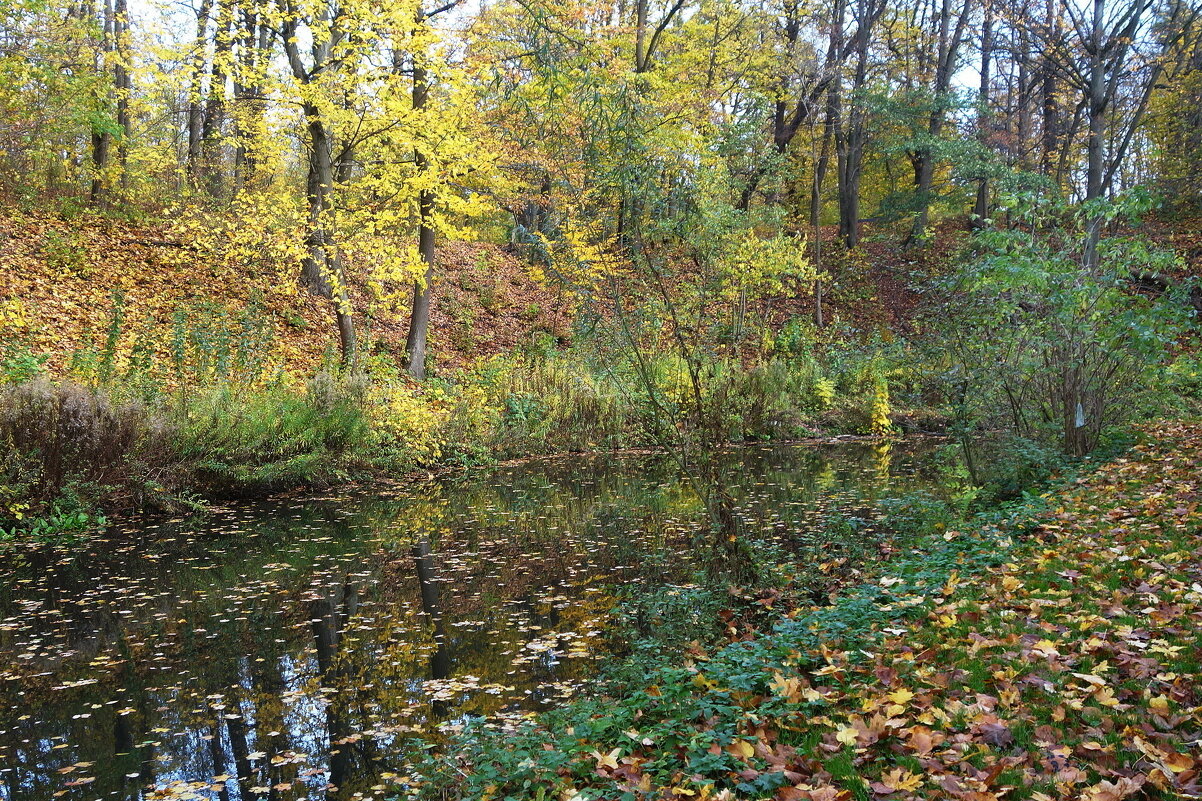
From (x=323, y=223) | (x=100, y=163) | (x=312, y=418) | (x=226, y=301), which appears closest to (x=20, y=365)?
(x=312, y=418)

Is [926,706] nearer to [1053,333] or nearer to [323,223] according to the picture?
[1053,333]

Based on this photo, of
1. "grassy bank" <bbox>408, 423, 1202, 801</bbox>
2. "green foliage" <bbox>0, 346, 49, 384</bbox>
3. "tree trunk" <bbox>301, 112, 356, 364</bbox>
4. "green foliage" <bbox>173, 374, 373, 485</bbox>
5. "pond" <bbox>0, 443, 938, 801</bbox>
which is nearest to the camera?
"grassy bank" <bbox>408, 423, 1202, 801</bbox>

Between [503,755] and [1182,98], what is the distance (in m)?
29.1

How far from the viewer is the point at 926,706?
3.39 metres

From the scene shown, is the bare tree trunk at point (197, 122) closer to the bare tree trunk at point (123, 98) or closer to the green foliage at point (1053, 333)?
the bare tree trunk at point (123, 98)

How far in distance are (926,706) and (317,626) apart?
4580 mm

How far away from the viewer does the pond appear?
4168mm

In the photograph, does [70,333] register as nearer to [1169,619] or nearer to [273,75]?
[273,75]

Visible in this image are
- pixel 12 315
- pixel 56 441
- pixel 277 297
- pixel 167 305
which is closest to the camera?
pixel 56 441

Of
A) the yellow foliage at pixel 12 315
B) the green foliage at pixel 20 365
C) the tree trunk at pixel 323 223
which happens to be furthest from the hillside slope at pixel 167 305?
the tree trunk at pixel 323 223

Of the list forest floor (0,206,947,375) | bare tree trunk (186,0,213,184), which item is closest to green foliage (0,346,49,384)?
forest floor (0,206,947,375)

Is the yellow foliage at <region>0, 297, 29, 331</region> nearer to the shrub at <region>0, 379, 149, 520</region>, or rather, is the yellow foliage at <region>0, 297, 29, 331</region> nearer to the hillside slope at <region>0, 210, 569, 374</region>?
the hillside slope at <region>0, 210, 569, 374</region>

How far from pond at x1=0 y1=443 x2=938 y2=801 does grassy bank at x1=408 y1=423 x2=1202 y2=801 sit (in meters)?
0.81

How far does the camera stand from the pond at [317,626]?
4.17m
